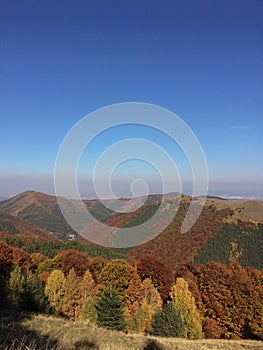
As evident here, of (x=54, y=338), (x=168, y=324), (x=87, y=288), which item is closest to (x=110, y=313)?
(x=168, y=324)

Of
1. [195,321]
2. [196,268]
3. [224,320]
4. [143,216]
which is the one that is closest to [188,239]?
[143,216]

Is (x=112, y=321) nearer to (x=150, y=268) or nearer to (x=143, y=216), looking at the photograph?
(x=150, y=268)

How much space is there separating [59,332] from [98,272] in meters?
49.7

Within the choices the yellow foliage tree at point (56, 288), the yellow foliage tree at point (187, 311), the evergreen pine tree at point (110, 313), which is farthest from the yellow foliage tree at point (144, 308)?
the yellow foliage tree at point (56, 288)

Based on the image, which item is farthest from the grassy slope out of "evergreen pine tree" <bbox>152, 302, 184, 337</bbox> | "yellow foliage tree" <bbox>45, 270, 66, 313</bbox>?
"yellow foliage tree" <bbox>45, 270, 66, 313</bbox>

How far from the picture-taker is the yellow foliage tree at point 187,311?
119 ft

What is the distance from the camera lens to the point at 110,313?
3092 centimetres

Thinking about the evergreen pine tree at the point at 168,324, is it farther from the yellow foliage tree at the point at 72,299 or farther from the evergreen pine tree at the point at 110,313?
the yellow foliage tree at the point at 72,299

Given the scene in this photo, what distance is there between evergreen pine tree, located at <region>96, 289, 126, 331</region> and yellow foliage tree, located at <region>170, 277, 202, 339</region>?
292 inches

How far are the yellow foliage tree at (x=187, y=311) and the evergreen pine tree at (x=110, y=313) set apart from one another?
742 cm

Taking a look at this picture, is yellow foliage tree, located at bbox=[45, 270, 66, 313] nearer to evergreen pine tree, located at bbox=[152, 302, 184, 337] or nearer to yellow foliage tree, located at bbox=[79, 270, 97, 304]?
yellow foliage tree, located at bbox=[79, 270, 97, 304]

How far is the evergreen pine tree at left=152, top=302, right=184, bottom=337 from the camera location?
28.1 metres

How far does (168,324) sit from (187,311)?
12.4m

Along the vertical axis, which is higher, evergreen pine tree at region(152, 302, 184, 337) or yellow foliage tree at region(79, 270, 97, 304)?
evergreen pine tree at region(152, 302, 184, 337)
